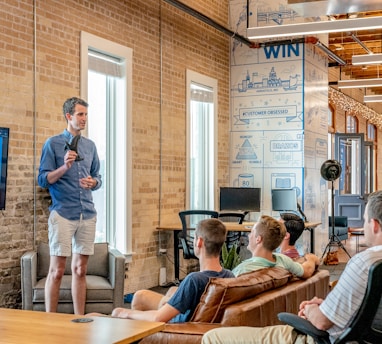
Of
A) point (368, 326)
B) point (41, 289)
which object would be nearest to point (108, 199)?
point (41, 289)

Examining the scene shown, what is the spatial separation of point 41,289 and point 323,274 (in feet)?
8.46

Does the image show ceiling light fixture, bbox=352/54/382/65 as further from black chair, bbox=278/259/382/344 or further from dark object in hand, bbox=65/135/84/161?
black chair, bbox=278/259/382/344

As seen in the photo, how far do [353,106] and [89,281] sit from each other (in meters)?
14.4

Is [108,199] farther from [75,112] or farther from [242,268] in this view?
[242,268]

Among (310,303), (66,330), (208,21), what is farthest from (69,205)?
(208,21)

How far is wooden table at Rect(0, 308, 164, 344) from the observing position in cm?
269

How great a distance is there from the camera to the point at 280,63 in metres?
11.2

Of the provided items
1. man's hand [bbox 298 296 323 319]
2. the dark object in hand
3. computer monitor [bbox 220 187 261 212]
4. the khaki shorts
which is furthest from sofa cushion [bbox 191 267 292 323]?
computer monitor [bbox 220 187 261 212]

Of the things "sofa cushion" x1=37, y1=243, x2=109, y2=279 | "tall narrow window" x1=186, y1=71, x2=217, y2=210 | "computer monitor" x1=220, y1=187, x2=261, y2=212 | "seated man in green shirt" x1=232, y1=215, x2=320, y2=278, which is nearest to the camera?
"seated man in green shirt" x1=232, y1=215, x2=320, y2=278

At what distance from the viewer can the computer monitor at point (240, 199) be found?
10.4 metres

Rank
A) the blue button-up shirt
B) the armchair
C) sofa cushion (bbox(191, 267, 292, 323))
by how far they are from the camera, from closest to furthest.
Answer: sofa cushion (bbox(191, 267, 292, 323))
the blue button-up shirt
the armchair

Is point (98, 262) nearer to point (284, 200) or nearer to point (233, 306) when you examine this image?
point (233, 306)

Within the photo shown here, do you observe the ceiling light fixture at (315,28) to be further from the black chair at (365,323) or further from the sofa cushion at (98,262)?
→ the black chair at (365,323)

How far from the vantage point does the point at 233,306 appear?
373cm
